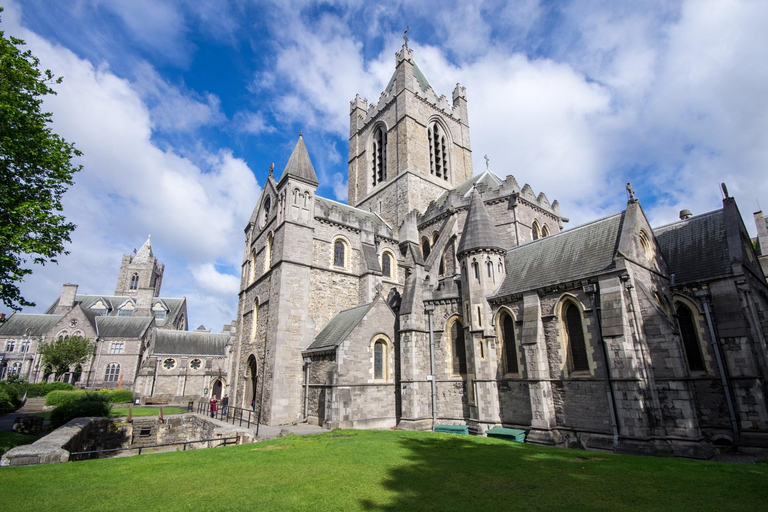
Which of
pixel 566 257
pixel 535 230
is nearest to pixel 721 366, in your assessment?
pixel 566 257

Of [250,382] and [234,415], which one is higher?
[250,382]

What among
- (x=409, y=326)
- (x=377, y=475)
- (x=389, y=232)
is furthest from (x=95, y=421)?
(x=389, y=232)

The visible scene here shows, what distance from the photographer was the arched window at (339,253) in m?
24.0

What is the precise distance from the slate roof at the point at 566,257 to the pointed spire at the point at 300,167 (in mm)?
12869

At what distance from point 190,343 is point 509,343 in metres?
39.4

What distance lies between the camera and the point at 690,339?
599 inches

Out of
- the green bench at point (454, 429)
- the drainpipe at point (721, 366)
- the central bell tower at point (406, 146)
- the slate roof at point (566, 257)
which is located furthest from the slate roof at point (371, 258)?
the drainpipe at point (721, 366)

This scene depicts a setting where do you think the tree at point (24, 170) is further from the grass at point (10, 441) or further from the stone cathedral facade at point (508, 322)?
the stone cathedral facade at point (508, 322)

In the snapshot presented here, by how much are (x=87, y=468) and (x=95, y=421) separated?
12.4 metres

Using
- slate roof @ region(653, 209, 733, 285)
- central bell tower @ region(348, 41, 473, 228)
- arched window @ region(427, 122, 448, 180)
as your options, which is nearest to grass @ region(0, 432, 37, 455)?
central bell tower @ region(348, 41, 473, 228)

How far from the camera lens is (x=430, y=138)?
118ft

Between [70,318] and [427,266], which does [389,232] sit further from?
[70,318]

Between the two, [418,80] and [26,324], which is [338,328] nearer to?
[418,80]

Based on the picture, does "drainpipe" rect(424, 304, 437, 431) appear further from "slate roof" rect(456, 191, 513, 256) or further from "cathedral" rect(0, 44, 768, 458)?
"slate roof" rect(456, 191, 513, 256)
